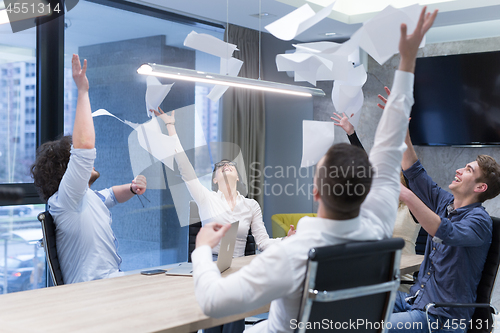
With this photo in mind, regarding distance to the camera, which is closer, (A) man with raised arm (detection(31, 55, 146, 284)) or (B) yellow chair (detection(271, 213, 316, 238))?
(A) man with raised arm (detection(31, 55, 146, 284))

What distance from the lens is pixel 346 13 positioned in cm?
484

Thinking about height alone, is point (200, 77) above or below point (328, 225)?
above

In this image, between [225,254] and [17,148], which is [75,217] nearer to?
[225,254]

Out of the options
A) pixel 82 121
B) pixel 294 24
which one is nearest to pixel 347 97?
pixel 294 24

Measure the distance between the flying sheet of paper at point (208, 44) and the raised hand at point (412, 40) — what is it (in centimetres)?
124

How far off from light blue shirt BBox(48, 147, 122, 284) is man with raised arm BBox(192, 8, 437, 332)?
1.15 meters

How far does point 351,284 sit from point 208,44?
1625 mm

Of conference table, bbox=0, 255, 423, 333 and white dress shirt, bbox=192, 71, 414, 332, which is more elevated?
white dress shirt, bbox=192, 71, 414, 332

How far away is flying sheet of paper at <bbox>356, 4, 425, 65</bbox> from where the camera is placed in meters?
1.74

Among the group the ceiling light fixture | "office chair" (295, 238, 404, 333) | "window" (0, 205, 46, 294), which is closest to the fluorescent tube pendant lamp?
the ceiling light fixture

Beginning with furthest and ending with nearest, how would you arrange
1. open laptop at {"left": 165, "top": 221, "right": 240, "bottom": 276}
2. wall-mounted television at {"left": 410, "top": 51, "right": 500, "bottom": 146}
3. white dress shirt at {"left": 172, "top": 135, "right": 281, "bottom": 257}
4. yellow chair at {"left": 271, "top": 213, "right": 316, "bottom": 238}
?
yellow chair at {"left": 271, "top": 213, "right": 316, "bottom": 238} → wall-mounted television at {"left": 410, "top": 51, "right": 500, "bottom": 146} → white dress shirt at {"left": 172, "top": 135, "right": 281, "bottom": 257} → open laptop at {"left": 165, "top": 221, "right": 240, "bottom": 276}

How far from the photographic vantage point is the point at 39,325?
1715 millimetres

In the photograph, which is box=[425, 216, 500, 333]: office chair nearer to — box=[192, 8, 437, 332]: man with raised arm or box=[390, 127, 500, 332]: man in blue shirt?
box=[390, 127, 500, 332]: man in blue shirt

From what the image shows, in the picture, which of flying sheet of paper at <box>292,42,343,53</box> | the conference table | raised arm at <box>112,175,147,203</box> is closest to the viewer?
the conference table
